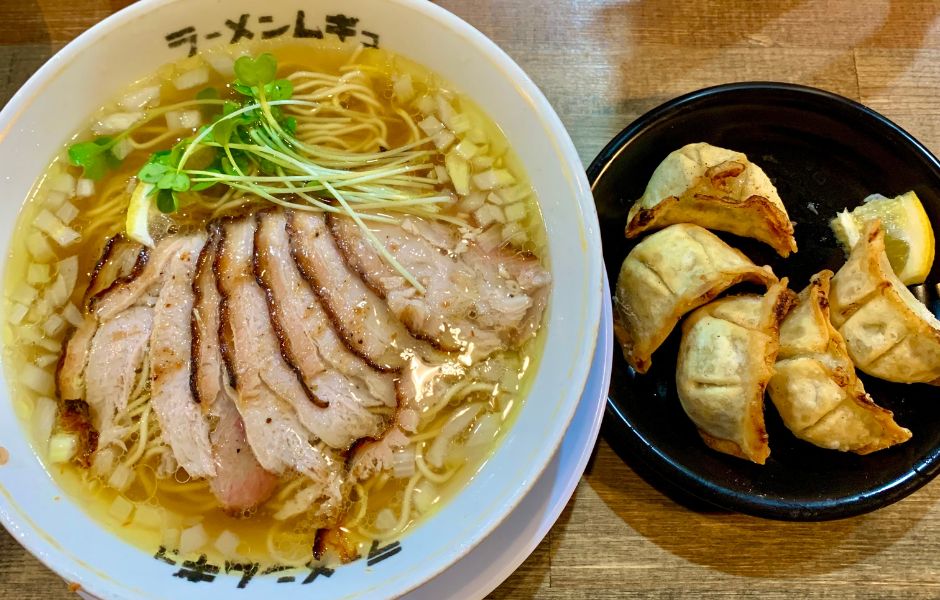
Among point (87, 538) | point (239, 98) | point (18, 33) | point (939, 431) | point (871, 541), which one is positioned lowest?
point (871, 541)

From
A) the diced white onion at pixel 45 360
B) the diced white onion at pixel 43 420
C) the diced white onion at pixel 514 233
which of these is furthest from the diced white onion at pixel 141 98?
the diced white onion at pixel 514 233

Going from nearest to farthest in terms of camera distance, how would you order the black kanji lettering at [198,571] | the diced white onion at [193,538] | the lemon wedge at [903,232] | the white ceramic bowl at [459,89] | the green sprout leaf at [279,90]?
the white ceramic bowl at [459,89] → the black kanji lettering at [198,571] → the diced white onion at [193,538] → the green sprout leaf at [279,90] → the lemon wedge at [903,232]

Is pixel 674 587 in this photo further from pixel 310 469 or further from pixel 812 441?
pixel 310 469

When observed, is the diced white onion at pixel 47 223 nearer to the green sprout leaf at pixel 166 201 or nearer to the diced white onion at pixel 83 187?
the diced white onion at pixel 83 187

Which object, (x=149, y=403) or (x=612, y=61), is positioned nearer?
(x=149, y=403)

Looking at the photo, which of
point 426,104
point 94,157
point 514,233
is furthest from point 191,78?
point 514,233

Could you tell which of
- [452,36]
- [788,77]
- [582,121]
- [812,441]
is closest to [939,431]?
[812,441]

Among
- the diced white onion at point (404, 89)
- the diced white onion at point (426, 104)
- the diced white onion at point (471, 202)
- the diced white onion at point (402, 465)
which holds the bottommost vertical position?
the diced white onion at point (402, 465)
